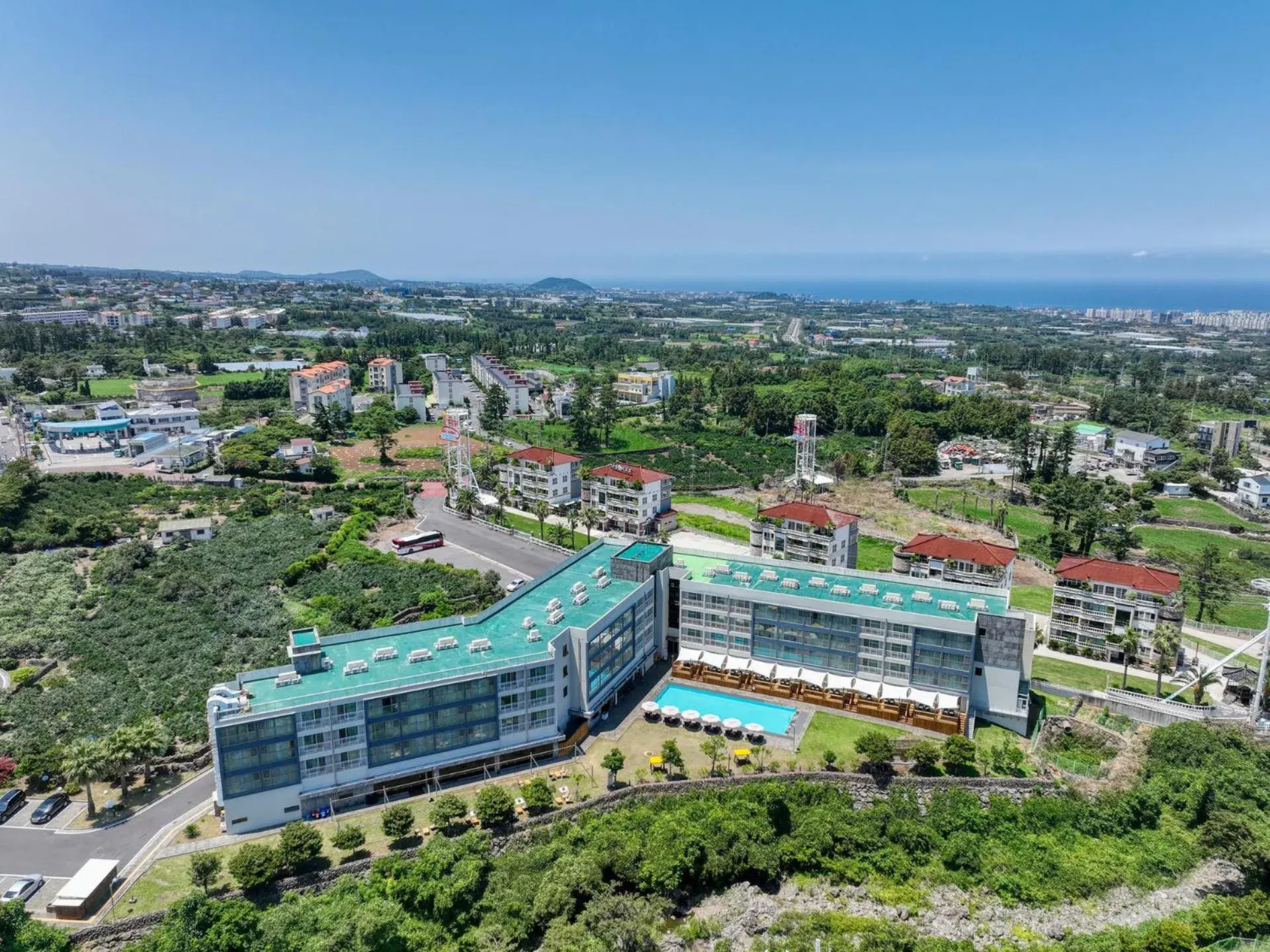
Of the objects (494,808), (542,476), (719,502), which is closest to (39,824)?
(494,808)

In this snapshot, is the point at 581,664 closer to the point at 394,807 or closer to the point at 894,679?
the point at 394,807

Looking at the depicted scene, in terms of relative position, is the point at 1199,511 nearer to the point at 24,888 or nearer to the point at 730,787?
the point at 730,787

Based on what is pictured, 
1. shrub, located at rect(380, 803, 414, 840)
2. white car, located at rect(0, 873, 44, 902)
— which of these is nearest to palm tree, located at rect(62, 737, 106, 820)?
white car, located at rect(0, 873, 44, 902)

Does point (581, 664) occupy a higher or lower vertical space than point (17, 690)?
higher

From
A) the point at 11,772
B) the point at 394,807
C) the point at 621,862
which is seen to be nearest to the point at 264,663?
the point at 11,772

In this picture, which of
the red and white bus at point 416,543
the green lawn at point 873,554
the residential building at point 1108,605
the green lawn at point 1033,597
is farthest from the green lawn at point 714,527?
the residential building at point 1108,605

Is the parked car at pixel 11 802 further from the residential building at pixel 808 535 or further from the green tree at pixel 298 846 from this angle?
the residential building at pixel 808 535
